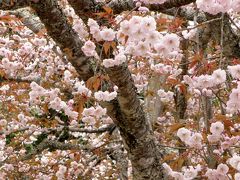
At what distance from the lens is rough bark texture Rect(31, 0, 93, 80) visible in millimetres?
2520

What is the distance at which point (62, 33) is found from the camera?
2.68 metres

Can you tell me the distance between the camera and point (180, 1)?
95.9 inches

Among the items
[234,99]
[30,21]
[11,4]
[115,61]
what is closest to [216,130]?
[234,99]

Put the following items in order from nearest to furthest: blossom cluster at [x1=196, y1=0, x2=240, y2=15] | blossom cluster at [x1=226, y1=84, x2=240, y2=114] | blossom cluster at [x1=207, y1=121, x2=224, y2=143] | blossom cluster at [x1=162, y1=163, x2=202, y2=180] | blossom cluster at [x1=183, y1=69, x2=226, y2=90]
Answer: blossom cluster at [x1=196, y1=0, x2=240, y2=15] < blossom cluster at [x1=226, y1=84, x2=240, y2=114] < blossom cluster at [x1=183, y1=69, x2=226, y2=90] < blossom cluster at [x1=207, y1=121, x2=224, y2=143] < blossom cluster at [x1=162, y1=163, x2=202, y2=180]

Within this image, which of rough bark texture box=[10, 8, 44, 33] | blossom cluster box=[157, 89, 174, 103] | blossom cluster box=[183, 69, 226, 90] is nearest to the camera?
blossom cluster box=[183, 69, 226, 90]

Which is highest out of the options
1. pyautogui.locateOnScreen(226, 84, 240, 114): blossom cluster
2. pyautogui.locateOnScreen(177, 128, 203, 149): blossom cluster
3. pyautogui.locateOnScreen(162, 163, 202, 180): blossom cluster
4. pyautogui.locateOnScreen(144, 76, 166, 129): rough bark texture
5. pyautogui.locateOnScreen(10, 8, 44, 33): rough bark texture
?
pyautogui.locateOnScreen(10, 8, 44, 33): rough bark texture

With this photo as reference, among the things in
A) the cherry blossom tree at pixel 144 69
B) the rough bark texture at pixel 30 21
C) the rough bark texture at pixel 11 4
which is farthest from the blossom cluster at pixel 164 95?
the rough bark texture at pixel 11 4

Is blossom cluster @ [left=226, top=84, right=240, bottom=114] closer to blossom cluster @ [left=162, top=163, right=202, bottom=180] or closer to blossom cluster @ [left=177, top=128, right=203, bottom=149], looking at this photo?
blossom cluster @ [left=177, top=128, right=203, bottom=149]

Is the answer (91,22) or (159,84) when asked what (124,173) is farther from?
(91,22)

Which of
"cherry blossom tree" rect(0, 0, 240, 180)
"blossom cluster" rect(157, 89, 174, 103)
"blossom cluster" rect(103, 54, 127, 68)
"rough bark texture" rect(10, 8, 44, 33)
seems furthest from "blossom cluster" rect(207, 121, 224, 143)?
"rough bark texture" rect(10, 8, 44, 33)

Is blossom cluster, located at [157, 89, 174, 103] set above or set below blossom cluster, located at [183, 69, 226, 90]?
above

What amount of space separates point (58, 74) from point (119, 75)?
10.3ft

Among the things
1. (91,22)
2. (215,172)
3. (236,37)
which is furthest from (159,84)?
(91,22)

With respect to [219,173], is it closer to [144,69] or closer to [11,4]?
[11,4]
